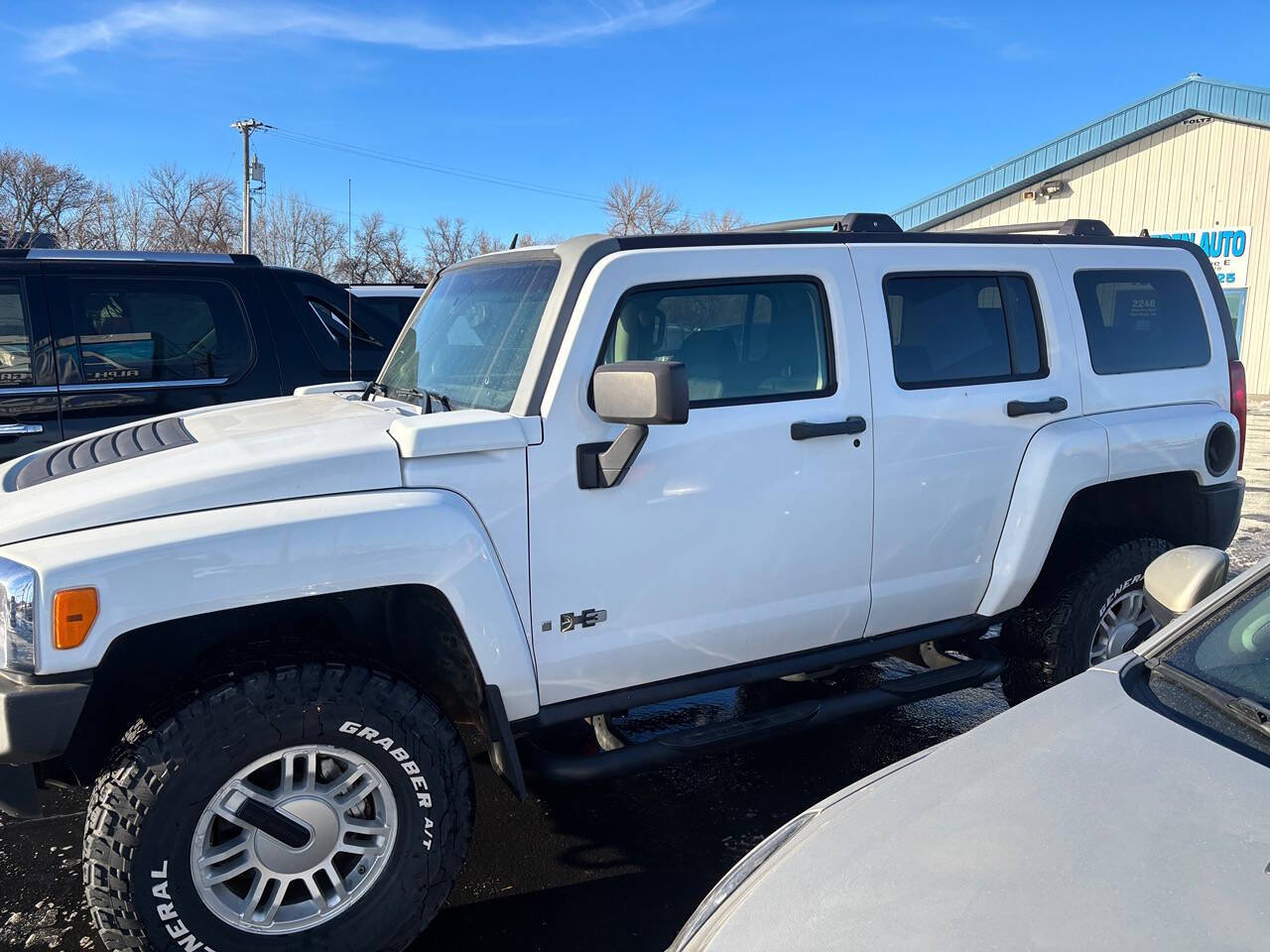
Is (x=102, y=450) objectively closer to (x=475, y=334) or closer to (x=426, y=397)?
(x=426, y=397)

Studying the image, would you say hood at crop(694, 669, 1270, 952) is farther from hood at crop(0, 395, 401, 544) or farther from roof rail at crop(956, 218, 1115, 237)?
roof rail at crop(956, 218, 1115, 237)

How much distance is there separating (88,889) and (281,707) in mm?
616

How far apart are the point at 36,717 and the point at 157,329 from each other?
3438mm

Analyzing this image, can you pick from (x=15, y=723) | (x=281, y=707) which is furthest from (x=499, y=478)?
(x=15, y=723)

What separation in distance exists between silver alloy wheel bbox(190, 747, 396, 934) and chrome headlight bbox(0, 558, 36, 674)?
57cm

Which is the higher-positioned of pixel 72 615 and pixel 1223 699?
pixel 72 615

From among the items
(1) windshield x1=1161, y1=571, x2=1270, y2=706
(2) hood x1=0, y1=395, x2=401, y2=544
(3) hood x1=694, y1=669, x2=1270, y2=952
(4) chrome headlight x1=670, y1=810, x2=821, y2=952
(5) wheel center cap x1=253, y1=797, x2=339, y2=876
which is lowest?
(5) wheel center cap x1=253, y1=797, x2=339, y2=876

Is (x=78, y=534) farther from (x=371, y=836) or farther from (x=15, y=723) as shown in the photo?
(x=371, y=836)

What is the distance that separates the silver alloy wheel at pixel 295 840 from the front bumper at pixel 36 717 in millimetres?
401

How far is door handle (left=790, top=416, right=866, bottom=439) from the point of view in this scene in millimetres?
3281

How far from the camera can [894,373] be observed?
11.7ft

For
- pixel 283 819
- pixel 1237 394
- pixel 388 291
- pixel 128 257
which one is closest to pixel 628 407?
pixel 283 819

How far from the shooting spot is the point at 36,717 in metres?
2.30

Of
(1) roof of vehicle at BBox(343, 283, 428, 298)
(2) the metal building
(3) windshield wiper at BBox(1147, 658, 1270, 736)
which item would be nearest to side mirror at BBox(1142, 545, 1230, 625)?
(3) windshield wiper at BBox(1147, 658, 1270, 736)
